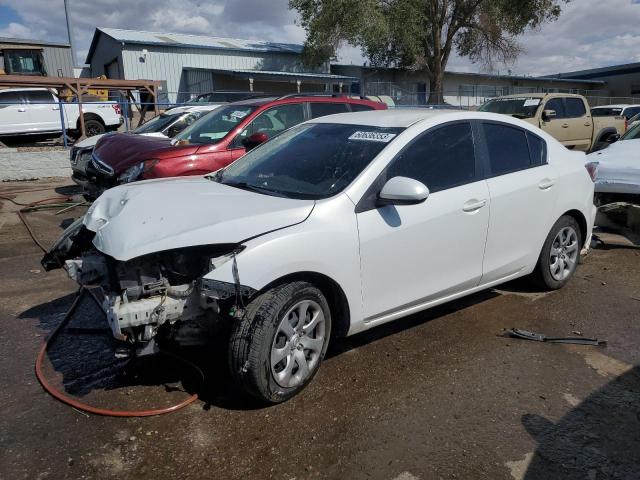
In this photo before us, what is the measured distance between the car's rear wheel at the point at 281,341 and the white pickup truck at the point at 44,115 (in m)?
15.5

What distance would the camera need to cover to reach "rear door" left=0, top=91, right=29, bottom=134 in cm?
1617

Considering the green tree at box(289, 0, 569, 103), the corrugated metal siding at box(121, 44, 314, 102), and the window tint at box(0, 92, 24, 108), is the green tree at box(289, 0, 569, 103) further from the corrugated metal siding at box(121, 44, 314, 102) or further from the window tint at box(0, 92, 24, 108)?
the window tint at box(0, 92, 24, 108)

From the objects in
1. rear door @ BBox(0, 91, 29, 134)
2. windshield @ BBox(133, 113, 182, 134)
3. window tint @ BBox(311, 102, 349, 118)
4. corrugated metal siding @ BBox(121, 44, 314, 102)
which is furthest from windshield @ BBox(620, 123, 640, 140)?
corrugated metal siding @ BBox(121, 44, 314, 102)

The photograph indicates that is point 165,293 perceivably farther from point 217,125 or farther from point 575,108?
point 575,108

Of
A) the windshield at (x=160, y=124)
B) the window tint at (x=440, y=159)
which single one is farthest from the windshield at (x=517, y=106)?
the window tint at (x=440, y=159)

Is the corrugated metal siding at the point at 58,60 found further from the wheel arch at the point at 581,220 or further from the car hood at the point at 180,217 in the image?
the wheel arch at the point at 581,220

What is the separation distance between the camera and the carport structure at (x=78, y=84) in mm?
13289

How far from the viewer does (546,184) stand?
14.9ft

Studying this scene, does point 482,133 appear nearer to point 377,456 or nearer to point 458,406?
point 458,406

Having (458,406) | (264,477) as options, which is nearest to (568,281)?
(458,406)

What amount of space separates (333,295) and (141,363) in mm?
1471

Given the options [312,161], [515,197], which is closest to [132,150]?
[312,161]

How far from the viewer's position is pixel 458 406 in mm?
3154

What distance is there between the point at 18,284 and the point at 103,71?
36.4 meters
